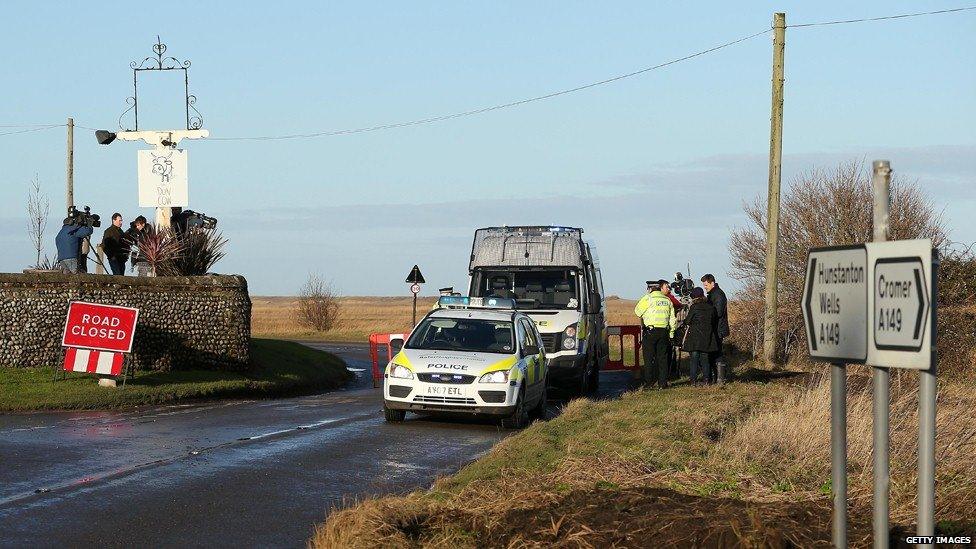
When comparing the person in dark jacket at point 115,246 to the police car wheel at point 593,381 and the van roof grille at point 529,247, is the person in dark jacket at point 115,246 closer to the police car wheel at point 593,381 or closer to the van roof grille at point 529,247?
the van roof grille at point 529,247

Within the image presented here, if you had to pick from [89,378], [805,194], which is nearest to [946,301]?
[805,194]

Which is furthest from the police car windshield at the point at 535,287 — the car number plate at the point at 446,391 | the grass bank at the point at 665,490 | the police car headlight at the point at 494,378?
the grass bank at the point at 665,490

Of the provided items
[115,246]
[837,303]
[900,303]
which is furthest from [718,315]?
[900,303]

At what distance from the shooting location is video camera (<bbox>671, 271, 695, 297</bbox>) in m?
31.1

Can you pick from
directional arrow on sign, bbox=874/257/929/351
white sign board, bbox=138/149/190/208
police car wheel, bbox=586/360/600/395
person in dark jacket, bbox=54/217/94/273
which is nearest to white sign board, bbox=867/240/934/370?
directional arrow on sign, bbox=874/257/929/351

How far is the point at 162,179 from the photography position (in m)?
31.1

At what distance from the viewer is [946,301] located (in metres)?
31.5

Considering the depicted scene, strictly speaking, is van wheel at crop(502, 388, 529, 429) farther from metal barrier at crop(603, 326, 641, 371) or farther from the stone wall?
metal barrier at crop(603, 326, 641, 371)

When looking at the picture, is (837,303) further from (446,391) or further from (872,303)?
(446,391)

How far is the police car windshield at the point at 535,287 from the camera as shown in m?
24.0

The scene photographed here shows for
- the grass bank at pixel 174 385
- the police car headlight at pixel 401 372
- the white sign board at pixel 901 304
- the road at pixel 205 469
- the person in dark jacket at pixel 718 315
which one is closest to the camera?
the white sign board at pixel 901 304

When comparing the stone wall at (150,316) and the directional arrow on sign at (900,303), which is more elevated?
the directional arrow on sign at (900,303)

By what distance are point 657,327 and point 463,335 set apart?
4876 millimetres

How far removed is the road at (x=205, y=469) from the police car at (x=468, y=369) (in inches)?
14.7
